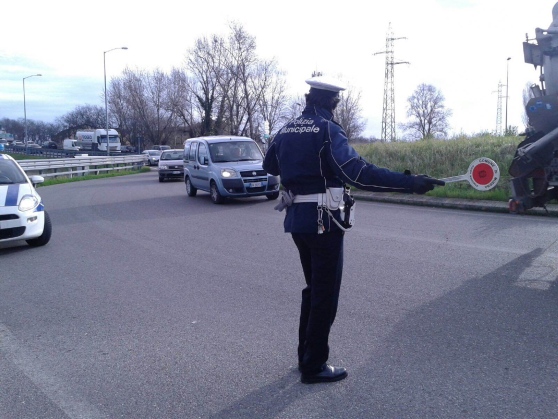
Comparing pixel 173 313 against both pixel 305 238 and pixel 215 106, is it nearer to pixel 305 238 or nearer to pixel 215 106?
pixel 305 238

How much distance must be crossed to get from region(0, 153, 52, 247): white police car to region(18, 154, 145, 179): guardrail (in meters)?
19.6

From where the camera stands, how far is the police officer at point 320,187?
397 centimetres

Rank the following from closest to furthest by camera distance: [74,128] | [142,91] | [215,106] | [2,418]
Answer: [2,418] → [215,106] → [142,91] → [74,128]

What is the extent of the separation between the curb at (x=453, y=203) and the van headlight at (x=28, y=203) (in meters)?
9.17

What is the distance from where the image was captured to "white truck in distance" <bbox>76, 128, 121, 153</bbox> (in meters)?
68.8

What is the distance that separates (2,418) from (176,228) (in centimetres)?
858

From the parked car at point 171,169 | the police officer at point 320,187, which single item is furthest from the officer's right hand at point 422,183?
the parked car at point 171,169

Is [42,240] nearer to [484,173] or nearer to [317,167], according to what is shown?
[317,167]

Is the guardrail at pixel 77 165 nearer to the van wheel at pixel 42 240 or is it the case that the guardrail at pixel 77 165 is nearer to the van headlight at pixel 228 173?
the van headlight at pixel 228 173

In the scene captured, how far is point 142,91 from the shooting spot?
71375mm

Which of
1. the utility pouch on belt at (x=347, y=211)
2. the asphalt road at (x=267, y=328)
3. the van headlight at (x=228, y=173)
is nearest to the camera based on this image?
the asphalt road at (x=267, y=328)

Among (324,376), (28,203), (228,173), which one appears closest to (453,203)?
(228,173)

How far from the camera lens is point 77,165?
35.8 meters

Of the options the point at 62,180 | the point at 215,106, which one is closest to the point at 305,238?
the point at 62,180
